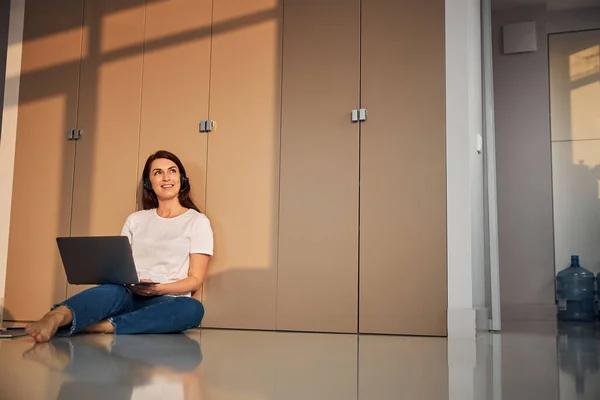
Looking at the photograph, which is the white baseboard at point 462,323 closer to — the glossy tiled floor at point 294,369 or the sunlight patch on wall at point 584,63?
the glossy tiled floor at point 294,369

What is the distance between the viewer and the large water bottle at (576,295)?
495cm

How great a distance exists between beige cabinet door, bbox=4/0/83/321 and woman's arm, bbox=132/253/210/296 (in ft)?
3.00

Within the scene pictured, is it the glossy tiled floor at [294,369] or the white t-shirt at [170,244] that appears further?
the white t-shirt at [170,244]

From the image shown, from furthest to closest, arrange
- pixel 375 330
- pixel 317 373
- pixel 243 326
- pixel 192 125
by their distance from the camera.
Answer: pixel 192 125
pixel 243 326
pixel 375 330
pixel 317 373

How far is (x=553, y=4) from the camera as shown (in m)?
5.19

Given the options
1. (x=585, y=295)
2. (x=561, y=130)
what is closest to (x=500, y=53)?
(x=561, y=130)

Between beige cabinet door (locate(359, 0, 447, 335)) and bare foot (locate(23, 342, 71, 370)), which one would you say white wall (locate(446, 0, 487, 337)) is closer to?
beige cabinet door (locate(359, 0, 447, 335))

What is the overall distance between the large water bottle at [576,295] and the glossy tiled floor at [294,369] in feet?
8.29

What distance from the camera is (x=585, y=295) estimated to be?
4945mm

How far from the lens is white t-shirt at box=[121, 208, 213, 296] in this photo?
319 centimetres

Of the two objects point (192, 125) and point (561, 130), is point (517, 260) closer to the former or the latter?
point (561, 130)

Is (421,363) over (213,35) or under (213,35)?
under

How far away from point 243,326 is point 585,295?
306 cm

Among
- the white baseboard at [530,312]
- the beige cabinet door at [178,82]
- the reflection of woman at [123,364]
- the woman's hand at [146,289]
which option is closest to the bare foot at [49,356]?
the reflection of woman at [123,364]
